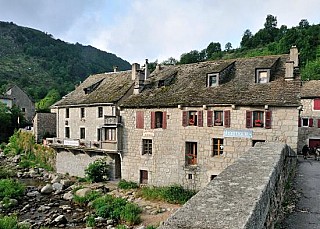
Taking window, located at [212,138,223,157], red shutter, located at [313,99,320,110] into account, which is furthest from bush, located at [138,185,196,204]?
red shutter, located at [313,99,320,110]

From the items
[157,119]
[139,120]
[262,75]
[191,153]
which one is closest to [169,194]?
[191,153]

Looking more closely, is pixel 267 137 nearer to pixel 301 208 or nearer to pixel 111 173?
pixel 301 208

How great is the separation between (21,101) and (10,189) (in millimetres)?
42412

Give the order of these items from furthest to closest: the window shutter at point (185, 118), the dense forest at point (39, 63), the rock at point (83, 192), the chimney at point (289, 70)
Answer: the dense forest at point (39, 63) < the rock at point (83, 192) < the window shutter at point (185, 118) < the chimney at point (289, 70)

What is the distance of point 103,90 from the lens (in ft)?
95.8

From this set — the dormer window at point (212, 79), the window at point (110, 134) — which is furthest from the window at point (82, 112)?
the dormer window at point (212, 79)

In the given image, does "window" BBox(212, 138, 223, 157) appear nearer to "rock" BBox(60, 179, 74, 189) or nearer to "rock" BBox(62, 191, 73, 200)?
"rock" BBox(62, 191, 73, 200)

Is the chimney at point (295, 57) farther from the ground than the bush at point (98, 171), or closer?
farther from the ground

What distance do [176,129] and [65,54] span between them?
390 feet

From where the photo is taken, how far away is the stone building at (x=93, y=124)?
79.4 feet

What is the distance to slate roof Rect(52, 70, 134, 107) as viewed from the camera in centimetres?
2672

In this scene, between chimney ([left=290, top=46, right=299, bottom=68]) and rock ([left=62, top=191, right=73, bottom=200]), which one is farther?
rock ([left=62, top=191, right=73, bottom=200])

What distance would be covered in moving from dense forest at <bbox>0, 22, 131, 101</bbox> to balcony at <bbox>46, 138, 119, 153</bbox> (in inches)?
2073

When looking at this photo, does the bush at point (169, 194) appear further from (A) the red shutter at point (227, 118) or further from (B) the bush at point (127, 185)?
(A) the red shutter at point (227, 118)
